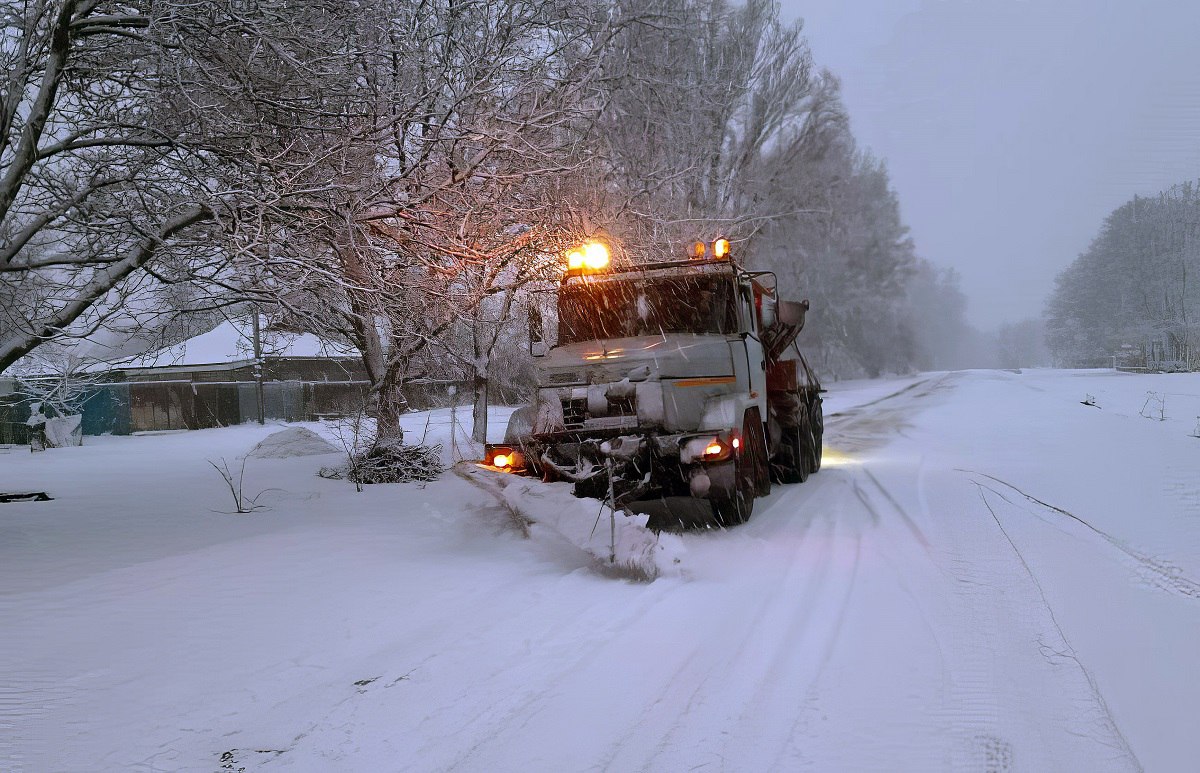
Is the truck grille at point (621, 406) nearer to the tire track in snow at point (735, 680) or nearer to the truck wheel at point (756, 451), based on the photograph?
the truck wheel at point (756, 451)

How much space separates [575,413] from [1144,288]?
227 ft

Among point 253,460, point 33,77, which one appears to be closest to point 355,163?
point 33,77

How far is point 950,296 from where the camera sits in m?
127

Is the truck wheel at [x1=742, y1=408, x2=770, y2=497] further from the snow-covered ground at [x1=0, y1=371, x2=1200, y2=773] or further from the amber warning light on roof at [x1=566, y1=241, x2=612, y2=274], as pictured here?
the amber warning light on roof at [x1=566, y1=241, x2=612, y2=274]

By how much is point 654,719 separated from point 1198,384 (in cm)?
3042

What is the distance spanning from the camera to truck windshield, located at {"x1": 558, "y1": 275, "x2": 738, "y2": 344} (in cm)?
785

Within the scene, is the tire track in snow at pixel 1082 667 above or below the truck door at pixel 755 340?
below

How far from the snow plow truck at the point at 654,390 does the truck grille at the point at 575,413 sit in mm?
10

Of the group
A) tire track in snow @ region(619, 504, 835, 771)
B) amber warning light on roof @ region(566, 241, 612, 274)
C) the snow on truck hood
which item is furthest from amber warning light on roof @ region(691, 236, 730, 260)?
tire track in snow @ region(619, 504, 835, 771)

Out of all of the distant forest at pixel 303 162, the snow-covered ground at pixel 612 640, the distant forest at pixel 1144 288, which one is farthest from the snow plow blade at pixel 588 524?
the distant forest at pixel 1144 288

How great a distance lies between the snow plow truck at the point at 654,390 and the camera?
21.6ft

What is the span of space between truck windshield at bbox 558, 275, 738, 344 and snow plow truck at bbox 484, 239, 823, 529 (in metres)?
0.01

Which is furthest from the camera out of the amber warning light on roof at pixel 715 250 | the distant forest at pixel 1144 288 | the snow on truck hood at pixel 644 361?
the distant forest at pixel 1144 288

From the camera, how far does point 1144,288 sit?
59.3m
